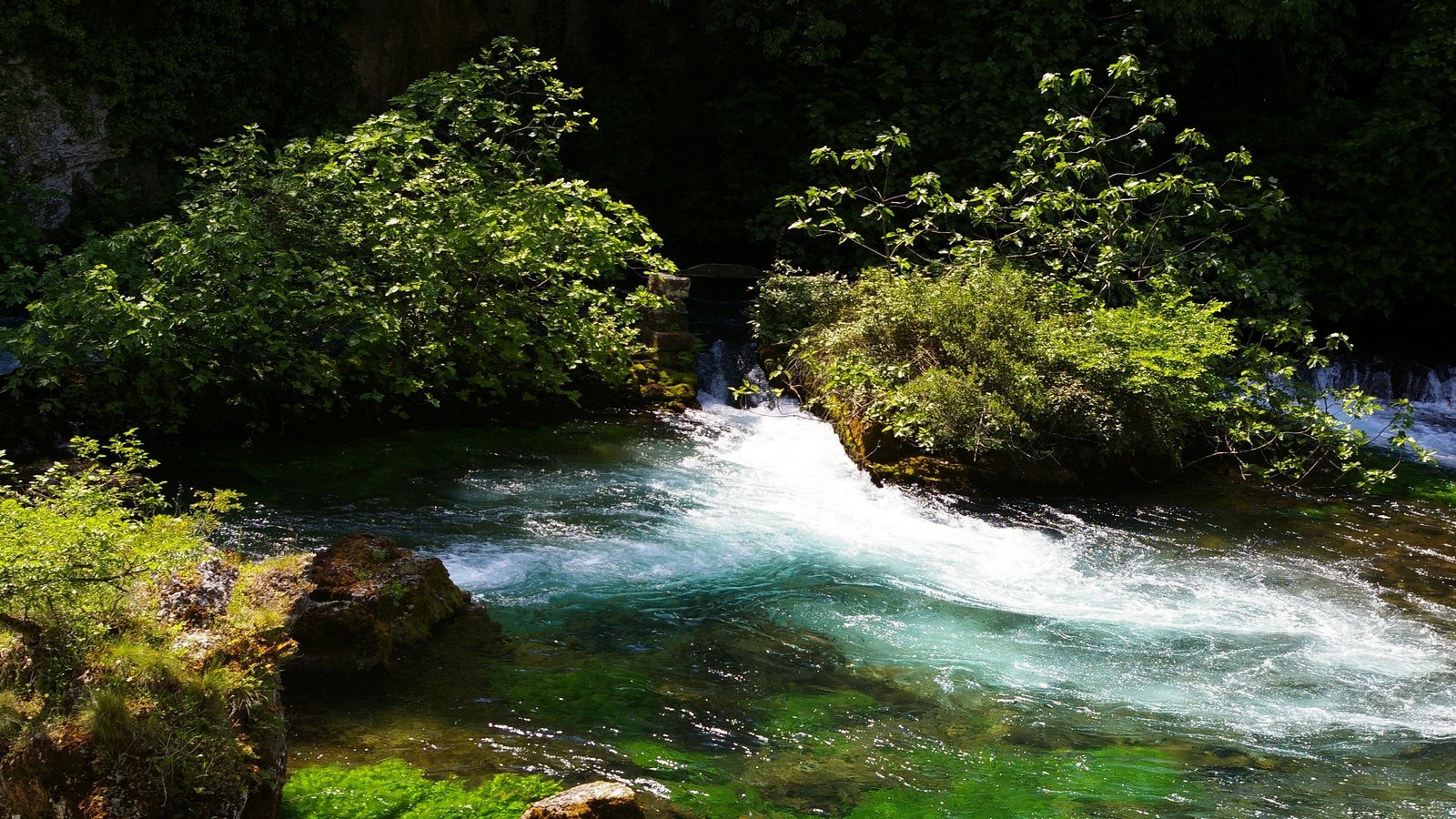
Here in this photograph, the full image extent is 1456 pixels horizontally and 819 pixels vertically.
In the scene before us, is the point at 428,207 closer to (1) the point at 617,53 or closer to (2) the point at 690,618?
(2) the point at 690,618

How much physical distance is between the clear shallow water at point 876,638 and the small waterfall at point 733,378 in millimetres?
1757

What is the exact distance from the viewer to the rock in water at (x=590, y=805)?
386cm

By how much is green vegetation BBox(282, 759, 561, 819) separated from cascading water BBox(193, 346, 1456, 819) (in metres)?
0.15

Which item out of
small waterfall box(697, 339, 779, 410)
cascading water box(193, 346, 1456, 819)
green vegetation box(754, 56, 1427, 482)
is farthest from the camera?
small waterfall box(697, 339, 779, 410)

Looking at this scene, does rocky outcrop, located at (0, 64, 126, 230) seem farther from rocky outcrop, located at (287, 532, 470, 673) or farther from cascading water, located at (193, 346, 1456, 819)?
rocky outcrop, located at (287, 532, 470, 673)

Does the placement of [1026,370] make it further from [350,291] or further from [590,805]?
[590,805]

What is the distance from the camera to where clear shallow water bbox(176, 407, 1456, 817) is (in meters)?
4.83

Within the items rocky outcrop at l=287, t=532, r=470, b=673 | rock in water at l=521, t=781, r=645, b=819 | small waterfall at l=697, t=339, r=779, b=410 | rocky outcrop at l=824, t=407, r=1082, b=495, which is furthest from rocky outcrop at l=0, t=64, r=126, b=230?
rock in water at l=521, t=781, r=645, b=819

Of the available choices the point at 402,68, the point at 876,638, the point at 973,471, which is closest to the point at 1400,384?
the point at 973,471

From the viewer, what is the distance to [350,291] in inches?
358

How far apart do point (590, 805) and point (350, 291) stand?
20.8 feet

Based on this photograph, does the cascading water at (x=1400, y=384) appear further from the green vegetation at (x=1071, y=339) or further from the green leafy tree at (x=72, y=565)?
the green leafy tree at (x=72, y=565)

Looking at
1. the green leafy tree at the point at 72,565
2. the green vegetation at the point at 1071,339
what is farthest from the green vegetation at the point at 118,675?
the green vegetation at the point at 1071,339

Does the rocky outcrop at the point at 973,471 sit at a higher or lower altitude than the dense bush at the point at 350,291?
lower
